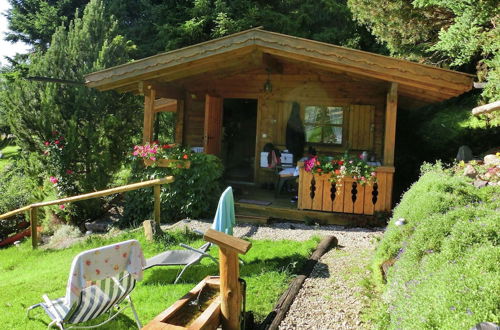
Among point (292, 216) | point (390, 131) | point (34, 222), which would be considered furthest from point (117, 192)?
point (390, 131)

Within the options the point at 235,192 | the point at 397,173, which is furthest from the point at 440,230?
the point at 397,173

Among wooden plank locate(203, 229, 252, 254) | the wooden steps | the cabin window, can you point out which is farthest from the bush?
wooden plank locate(203, 229, 252, 254)

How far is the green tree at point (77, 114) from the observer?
33.6 feet

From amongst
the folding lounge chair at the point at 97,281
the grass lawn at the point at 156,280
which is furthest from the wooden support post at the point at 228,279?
the folding lounge chair at the point at 97,281

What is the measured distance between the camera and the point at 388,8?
1139 centimetres

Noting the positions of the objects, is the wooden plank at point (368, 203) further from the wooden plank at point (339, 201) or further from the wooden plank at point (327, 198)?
the wooden plank at point (327, 198)

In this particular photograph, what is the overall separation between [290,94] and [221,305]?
7.59m

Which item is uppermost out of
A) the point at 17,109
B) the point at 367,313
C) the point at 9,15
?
the point at 9,15

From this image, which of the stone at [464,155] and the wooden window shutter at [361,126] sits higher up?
the wooden window shutter at [361,126]

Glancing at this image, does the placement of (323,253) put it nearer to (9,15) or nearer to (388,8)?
(388,8)

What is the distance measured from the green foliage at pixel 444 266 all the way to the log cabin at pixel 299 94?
10.2ft

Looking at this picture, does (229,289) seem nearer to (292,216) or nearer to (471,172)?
(292,216)

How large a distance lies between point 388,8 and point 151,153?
309 inches

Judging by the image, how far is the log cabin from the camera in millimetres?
7129
